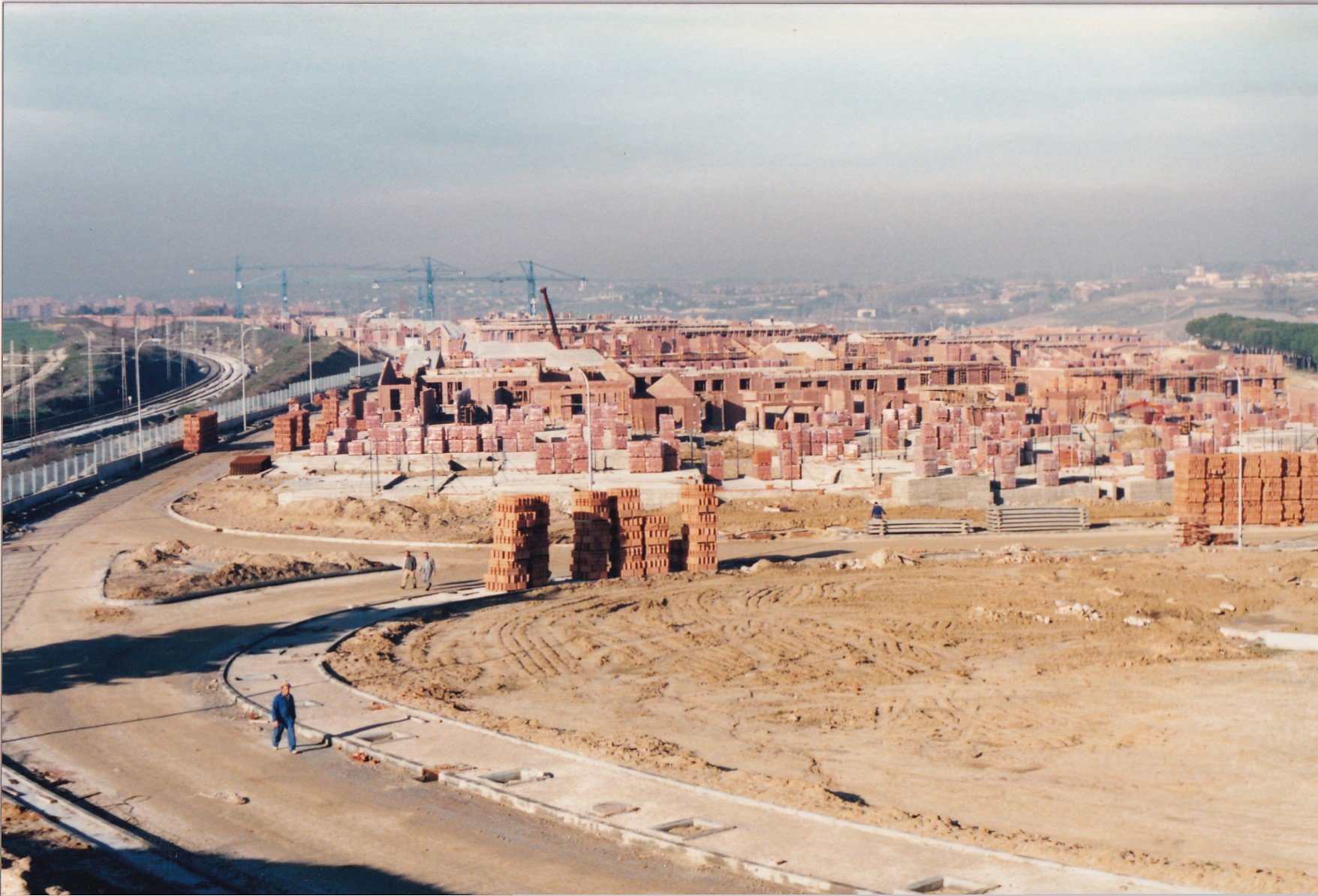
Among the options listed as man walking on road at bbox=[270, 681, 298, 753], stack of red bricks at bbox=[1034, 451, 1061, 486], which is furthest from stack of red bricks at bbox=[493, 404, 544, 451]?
man walking on road at bbox=[270, 681, 298, 753]

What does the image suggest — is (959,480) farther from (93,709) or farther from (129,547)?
(93,709)

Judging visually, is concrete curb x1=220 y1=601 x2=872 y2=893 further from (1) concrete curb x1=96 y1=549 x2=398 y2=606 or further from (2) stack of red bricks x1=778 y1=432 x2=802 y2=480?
(2) stack of red bricks x1=778 y1=432 x2=802 y2=480

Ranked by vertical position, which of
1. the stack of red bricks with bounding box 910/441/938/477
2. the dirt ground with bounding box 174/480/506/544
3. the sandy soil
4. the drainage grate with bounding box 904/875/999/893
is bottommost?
the dirt ground with bounding box 174/480/506/544

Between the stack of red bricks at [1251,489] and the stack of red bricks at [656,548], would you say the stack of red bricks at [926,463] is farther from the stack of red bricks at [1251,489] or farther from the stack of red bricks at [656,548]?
the stack of red bricks at [656,548]

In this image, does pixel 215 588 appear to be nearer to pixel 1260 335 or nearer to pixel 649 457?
pixel 649 457

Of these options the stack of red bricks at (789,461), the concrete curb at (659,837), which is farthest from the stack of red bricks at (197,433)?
the concrete curb at (659,837)

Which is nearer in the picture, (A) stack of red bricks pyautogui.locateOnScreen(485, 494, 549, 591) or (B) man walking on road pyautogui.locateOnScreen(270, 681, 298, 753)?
(B) man walking on road pyautogui.locateOnScreen(270, 681, 298, 753)
